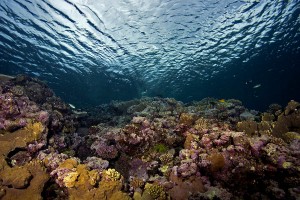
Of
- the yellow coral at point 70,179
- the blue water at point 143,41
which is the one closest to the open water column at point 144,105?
the yellow coral at point 70,179

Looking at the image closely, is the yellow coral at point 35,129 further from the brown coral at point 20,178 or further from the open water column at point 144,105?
the brown coral at point 20,178

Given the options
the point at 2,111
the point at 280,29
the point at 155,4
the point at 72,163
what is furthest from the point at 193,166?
the point at 280,29

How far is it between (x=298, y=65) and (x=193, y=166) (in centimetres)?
3565

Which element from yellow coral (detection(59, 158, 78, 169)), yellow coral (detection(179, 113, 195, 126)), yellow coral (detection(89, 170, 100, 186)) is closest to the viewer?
yellow coral (detection(89, 170, 100, 186))

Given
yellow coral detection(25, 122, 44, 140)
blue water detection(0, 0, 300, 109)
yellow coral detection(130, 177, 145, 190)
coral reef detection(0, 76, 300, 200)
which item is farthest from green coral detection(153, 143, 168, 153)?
blue water detection(0, 0, 300, 109)

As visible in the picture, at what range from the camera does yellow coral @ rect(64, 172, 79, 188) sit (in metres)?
4.73

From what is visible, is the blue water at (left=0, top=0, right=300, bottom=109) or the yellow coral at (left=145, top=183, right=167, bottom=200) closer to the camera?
the yellow coral at (left=145, top=183, right=167, bottom=200)

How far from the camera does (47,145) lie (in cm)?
664

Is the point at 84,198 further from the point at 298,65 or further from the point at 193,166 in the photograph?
the point at 298,65

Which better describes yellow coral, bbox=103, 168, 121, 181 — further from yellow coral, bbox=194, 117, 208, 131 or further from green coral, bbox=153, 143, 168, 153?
yellow coral, bbox=194, 117, 208, 131

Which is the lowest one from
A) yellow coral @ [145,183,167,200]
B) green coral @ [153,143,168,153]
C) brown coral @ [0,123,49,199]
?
yellow coral @ [145,183,167,200]

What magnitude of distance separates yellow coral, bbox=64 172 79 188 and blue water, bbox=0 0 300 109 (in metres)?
11.8

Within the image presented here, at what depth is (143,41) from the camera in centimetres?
1928

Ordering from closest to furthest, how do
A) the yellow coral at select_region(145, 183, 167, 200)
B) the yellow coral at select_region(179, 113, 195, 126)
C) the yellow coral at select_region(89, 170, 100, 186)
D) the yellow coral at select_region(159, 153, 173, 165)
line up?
the yellow coral at select_region(89, 170, 100, 186) < the yellow coral at select_region(145, 183, 167, 200) < the yellow coral at select_region(159, 153, 173, 165) < the yellow coral at select_region(179, 113, 195, 126)
